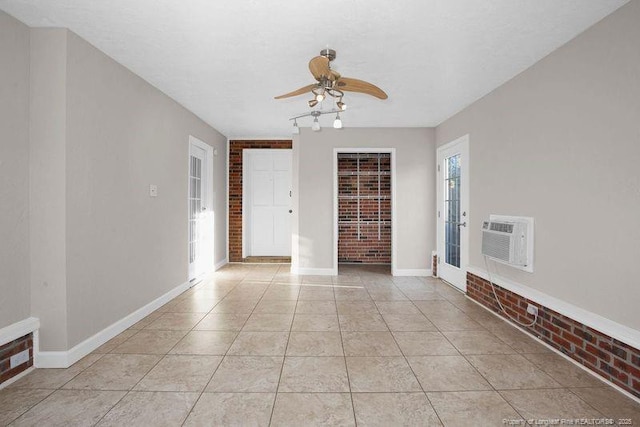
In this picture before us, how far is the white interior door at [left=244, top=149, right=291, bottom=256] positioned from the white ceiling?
2679mm

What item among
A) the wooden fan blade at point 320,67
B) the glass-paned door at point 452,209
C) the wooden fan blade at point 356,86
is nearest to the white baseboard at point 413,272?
the glass-paned door at point 452,209

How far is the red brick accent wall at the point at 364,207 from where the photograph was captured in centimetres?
610

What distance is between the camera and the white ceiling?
201cm

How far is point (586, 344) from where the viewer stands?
86.4 inches

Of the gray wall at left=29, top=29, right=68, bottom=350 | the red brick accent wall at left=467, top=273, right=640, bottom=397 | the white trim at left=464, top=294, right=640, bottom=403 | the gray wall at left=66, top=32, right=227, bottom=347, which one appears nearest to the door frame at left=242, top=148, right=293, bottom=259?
the gray wall at left=66, top=32, right=227, bottom=347

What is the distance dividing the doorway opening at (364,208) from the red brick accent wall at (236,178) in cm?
132

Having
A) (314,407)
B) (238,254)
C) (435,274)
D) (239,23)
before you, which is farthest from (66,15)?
(435,274)

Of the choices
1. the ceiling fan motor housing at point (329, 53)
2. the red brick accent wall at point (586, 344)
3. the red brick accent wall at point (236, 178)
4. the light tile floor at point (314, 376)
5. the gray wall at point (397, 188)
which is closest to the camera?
the light tile floor at point (314, 376)

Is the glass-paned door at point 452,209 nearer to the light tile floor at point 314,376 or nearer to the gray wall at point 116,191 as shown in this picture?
the light tile floor at point 314,376

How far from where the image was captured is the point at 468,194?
3.93m

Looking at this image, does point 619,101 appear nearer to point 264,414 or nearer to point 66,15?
point 264,414

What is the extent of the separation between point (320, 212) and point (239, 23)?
3.21m

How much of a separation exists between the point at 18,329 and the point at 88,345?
0.48m

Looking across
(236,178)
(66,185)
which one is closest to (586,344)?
(66,185)
